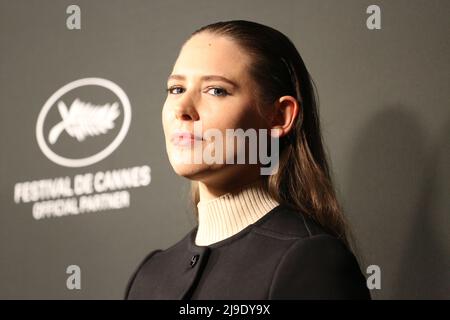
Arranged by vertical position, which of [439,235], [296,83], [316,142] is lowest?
[439,235]

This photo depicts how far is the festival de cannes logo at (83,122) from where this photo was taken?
1673 mm

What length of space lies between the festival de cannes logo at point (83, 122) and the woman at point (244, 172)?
585 millimetres

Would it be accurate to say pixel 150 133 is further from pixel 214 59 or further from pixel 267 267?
pixel 267 267

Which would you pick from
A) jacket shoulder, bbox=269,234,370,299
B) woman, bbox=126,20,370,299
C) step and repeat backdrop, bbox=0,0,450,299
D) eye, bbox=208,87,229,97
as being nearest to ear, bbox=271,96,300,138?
woman, bbox=126,20,370,299

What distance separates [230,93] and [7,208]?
975mm

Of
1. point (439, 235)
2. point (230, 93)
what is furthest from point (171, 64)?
point (439, 235)

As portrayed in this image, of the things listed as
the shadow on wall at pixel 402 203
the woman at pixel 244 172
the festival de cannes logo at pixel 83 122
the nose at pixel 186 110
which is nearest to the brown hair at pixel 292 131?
the woman at pixel 244 172

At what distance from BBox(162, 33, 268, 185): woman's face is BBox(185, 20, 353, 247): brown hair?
0.10 feet

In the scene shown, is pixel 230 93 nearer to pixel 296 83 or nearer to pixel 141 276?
pixel 296 83

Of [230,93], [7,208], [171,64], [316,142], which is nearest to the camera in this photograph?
[230,93]

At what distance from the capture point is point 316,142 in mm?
1171

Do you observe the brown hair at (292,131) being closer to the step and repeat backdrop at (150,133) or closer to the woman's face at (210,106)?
the woman's face at (210,106)

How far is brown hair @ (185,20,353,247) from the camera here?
110 cm

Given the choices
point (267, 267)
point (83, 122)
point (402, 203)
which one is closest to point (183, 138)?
point (267, 267)
